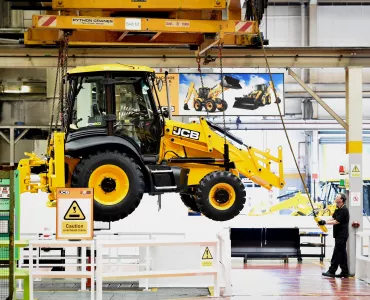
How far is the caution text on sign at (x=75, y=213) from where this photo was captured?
1151cm

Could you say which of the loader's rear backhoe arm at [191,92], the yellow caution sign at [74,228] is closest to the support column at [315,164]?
the loader's rear backhoe arm at [191,92]

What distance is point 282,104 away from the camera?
22844 mm

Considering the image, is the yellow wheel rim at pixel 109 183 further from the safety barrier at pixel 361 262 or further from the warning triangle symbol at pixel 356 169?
the warning triangle symbol at pixel 356 169

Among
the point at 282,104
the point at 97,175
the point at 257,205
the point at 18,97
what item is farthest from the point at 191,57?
the point at 257,205

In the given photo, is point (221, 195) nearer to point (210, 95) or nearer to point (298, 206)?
point (210, 95)

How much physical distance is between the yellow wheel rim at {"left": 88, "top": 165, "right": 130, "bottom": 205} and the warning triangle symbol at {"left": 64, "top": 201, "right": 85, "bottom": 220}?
43cm

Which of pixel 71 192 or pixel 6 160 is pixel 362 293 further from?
pixel 6 160

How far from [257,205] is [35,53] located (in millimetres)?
15500

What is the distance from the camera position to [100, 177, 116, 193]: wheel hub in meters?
11.7

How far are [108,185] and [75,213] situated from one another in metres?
1.14

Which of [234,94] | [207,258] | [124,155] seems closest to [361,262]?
[207,258]

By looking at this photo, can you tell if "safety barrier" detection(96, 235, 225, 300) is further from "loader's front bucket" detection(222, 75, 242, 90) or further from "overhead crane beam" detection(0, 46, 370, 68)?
"loader's front bucket" detection(222, 75, 242, 90)

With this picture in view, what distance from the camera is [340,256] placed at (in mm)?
18359

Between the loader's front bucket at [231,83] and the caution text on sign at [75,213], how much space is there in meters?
10.4
